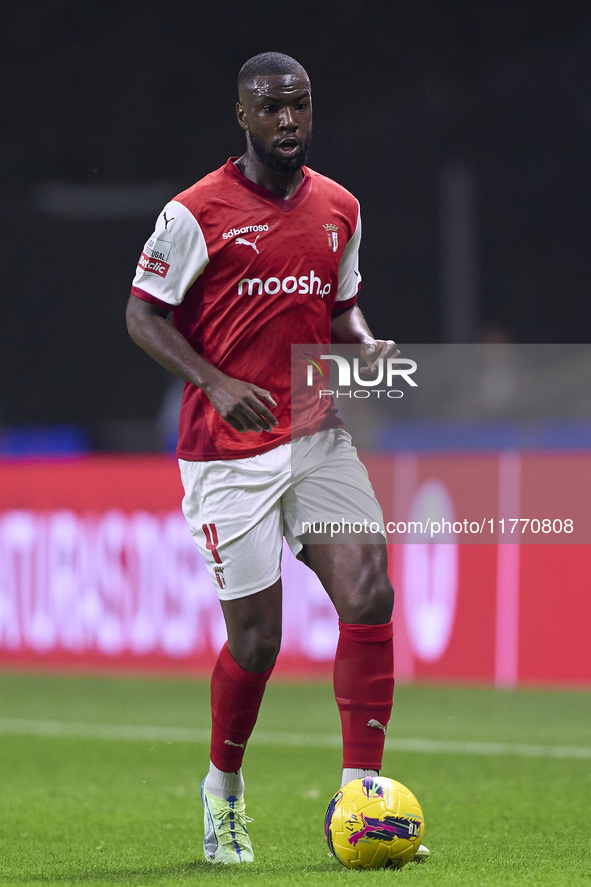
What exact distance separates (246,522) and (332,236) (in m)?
0.86

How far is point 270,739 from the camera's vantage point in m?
7.01

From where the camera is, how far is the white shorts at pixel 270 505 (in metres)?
3.82

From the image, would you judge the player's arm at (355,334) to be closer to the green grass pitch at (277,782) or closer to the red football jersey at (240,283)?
the red football jersey at (240,283)

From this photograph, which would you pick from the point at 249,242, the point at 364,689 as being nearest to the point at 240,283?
the point at 249,242

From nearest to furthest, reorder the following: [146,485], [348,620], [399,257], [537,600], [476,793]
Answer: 1. [348,620]
2. [476,793]
3. [537,600]
4. [146,485]
5. [399,257]

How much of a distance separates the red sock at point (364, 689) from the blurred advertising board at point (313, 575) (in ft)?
15.2

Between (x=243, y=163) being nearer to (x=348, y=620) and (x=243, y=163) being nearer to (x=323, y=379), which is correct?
(x=323, y=379)

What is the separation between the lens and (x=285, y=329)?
3854mm

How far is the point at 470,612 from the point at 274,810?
366 cm

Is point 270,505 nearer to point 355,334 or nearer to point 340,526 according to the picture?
point 340,526

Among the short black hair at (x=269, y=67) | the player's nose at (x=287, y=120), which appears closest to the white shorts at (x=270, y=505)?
the player's nose at (x=287, y=120)

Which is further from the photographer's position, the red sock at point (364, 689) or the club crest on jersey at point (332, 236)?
the club crest on jersey at point (332, 236)

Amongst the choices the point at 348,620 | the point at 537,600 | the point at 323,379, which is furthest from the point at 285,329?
the point at 537,600

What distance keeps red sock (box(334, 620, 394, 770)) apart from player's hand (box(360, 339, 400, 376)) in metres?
0.75
